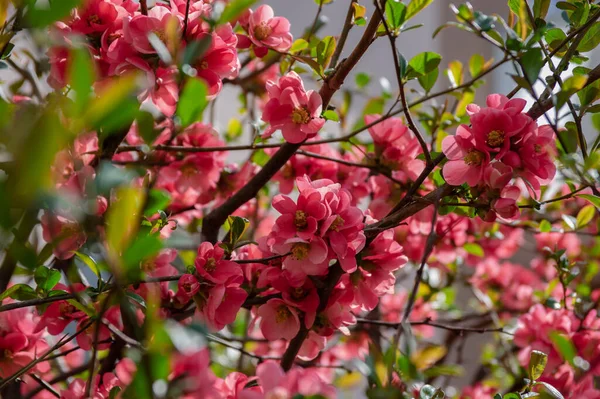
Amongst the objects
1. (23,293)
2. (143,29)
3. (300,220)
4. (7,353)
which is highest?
(143,29)

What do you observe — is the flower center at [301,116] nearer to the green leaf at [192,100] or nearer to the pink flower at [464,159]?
the pink flower at [464,159]

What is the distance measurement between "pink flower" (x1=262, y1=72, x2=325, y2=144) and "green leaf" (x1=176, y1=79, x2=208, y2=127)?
0.25m

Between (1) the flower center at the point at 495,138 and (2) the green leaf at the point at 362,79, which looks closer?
(1) the flower center at the point at 495,138

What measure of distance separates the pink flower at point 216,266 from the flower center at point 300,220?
0.06 meters

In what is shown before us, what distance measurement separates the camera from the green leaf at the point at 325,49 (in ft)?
2.10

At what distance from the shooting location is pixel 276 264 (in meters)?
0.58

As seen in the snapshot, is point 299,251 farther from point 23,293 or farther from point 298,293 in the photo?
point 23,293

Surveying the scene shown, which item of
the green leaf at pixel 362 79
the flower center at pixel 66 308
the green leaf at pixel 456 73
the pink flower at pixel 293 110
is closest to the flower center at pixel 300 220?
the pink flower at pixel 293 110

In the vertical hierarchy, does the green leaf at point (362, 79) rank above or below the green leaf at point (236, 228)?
below

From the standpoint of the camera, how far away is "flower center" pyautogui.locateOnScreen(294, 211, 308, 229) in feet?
1.70

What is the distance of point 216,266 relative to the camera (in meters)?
0.54

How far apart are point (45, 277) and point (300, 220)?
0.72 ft

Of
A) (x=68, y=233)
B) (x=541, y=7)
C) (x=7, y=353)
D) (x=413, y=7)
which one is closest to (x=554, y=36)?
(x=541, y=7)

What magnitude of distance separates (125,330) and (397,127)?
0.38 m
